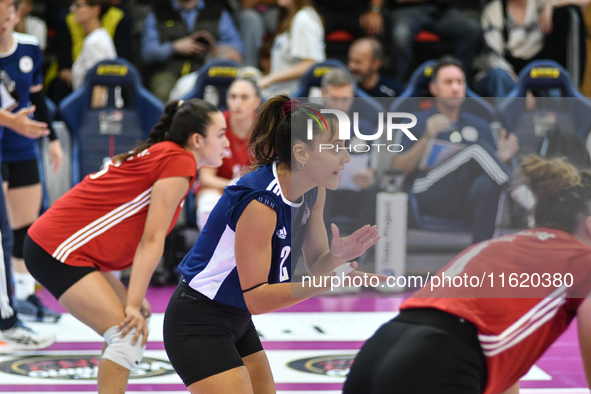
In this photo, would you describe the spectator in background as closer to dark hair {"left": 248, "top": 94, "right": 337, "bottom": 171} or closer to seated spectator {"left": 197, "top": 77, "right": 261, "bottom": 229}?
seated spectator {"left": 197, "top": 77, "right": 261, "bottom": 229}

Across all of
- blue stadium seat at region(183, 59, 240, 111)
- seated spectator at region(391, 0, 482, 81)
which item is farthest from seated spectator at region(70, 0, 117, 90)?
seated spectator at region(391, 0, 482, 81)

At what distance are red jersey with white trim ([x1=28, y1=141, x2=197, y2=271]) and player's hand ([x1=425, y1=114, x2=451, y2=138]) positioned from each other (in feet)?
2.80

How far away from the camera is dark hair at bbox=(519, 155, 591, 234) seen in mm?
1761

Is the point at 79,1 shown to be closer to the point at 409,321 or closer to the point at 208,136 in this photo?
the point at 208,136

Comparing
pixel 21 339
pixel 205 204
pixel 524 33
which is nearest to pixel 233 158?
pixel 205 204

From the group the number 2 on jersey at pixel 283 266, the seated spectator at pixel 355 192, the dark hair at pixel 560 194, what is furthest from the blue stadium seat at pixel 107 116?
the dark hair at pixel 560 194

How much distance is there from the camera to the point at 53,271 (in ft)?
8.22

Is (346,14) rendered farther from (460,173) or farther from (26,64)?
(460,173)

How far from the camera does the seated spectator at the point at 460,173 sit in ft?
7.19

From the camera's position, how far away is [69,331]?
12.6ft

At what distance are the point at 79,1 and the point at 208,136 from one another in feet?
11.7

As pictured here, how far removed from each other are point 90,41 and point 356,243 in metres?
4.38

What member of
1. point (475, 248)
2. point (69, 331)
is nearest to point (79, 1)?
point (69, 331)

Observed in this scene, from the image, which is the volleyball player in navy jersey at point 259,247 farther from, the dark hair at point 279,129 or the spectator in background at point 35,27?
the spectator in background at point 35,27
